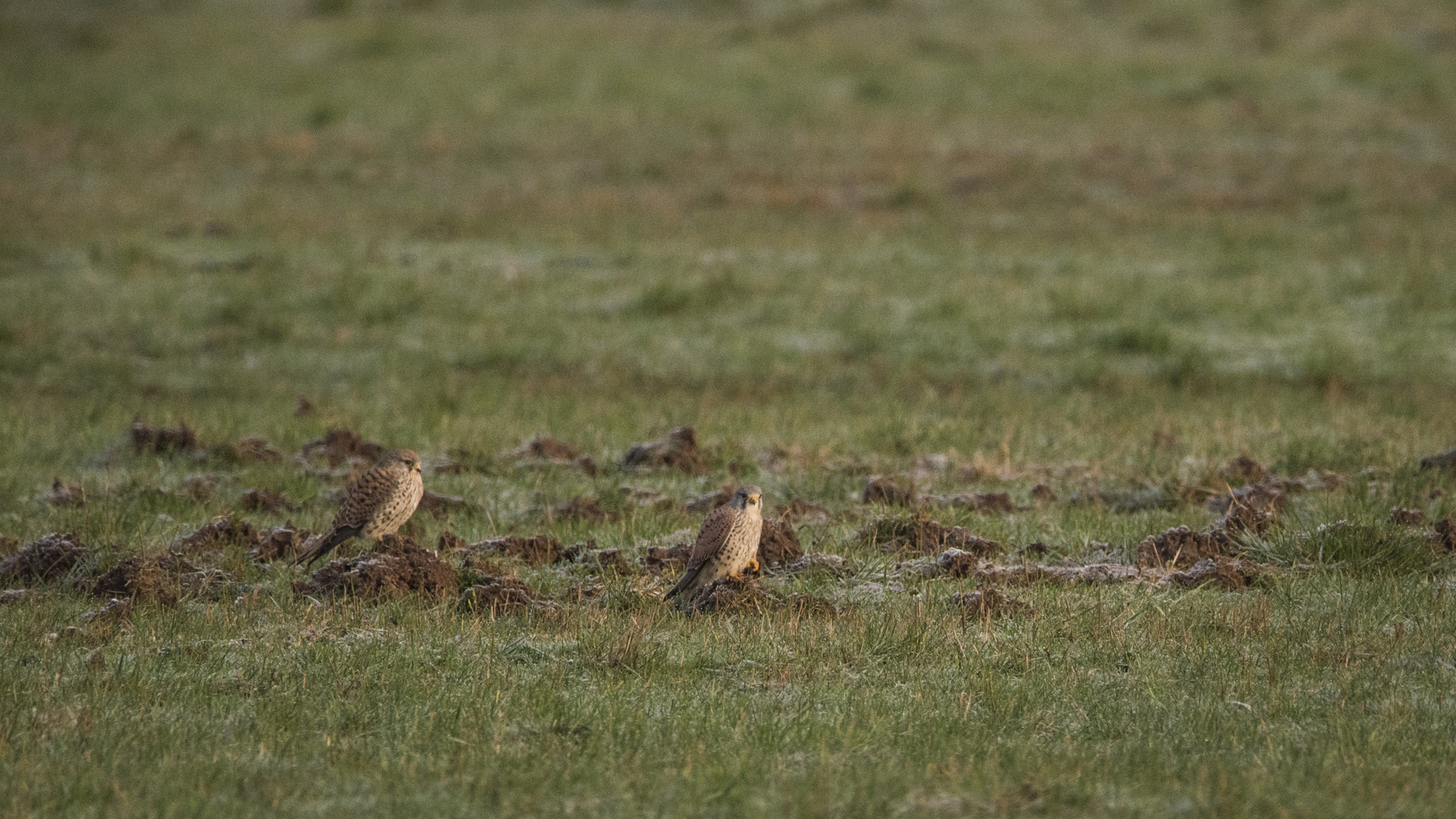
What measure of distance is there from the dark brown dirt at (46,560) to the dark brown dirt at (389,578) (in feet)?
4.75

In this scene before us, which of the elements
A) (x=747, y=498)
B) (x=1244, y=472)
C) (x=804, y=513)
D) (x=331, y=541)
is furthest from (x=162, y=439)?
(x=1244, y=472)

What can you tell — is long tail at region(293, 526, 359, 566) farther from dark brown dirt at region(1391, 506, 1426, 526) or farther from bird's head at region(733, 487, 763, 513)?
dark brown dirt at region(1391, 506, 1426, 526)

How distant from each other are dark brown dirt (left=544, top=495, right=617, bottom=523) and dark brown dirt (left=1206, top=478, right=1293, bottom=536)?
3.96m

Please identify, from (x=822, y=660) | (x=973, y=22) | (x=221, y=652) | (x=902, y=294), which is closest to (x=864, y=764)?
(x=822, y=660)

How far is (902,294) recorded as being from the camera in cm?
2117

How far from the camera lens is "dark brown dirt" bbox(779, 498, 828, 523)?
1048 cm

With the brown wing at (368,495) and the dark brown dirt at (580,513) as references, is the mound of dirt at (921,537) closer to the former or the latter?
the dark brown dirt at (580,513)

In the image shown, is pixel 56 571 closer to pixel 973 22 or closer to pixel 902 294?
pixel 902 294

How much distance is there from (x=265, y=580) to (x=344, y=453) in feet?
11.2

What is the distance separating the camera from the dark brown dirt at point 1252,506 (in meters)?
9.63

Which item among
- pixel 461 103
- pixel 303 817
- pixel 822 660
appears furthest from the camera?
pixel 461 103

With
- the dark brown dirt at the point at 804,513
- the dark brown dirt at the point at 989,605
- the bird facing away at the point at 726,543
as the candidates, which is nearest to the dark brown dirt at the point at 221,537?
Result: the bird facing away at the point at 726,543

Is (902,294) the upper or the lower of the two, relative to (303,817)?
lower

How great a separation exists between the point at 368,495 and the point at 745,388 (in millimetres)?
7406
